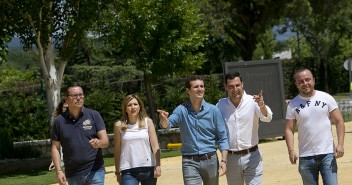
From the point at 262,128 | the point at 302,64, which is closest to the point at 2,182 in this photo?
the point at 262,128

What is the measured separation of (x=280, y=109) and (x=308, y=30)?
34153mm

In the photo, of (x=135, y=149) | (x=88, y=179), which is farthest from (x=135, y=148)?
(x=88, y=179)

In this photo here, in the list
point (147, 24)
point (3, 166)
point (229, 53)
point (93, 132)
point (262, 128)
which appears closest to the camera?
point (93, 132)

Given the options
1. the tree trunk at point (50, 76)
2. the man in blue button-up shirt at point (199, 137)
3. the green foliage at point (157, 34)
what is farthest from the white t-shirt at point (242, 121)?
the green foliage at point (157, 34)

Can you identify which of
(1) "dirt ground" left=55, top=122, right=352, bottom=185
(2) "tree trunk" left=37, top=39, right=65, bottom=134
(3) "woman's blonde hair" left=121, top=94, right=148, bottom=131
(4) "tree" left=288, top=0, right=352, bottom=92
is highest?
(4) "tree" left=288, top=0, right=352, bottom=92

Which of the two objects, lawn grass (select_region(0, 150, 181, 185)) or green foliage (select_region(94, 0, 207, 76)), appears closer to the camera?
lawn grass (select_region(0, 150, 181, 185))

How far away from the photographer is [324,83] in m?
50.4

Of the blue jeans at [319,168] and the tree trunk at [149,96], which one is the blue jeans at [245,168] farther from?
the tree trunk at [149,96]

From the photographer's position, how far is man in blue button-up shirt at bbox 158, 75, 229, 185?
753 centimetres

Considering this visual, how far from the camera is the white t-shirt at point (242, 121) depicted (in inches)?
310

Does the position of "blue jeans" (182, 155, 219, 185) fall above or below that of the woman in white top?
below

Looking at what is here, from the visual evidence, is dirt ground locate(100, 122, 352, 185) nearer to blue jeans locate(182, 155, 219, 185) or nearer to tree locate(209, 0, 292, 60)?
blue jeans locate(182, 155, 219, 185)

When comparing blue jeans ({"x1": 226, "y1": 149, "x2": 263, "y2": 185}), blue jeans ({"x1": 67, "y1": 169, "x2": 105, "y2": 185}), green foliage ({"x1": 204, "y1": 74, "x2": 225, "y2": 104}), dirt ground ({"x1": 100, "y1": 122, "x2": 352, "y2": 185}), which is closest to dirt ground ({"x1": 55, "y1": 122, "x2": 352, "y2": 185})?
dirt ground ({"x1": 100, "y1": 122, "x2": 352, "y2": 185})

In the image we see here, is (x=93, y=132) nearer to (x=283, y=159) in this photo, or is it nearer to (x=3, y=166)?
(x=283, y=159)
